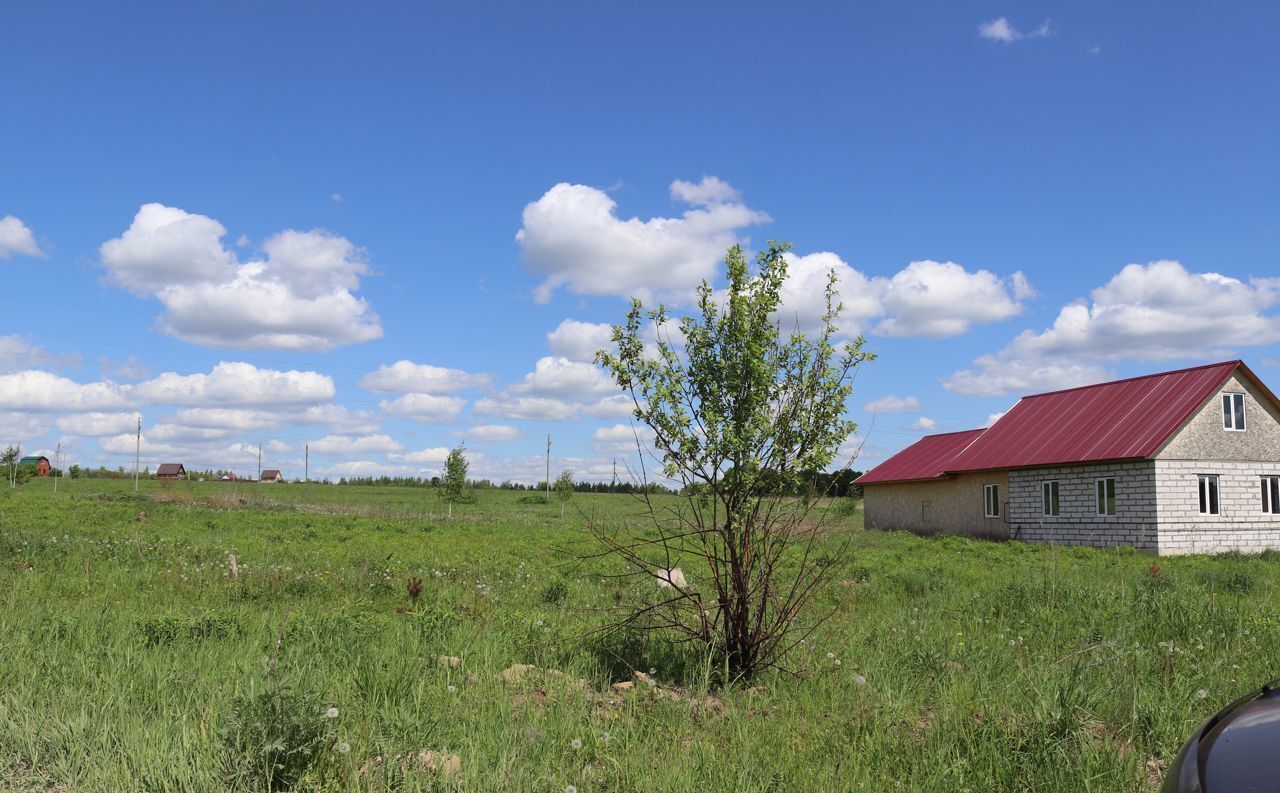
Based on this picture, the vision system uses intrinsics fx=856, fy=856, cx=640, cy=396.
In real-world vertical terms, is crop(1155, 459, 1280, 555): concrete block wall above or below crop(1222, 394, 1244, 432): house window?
below

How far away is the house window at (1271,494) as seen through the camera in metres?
26.5

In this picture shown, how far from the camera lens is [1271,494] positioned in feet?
87.5

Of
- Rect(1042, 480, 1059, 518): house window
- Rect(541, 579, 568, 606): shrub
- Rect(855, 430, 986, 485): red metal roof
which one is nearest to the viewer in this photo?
Rect(541, 579, 568, 606): shrub

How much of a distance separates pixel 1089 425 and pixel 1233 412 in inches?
156

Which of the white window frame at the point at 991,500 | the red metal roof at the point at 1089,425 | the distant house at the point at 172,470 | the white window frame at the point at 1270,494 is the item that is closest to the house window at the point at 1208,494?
the red metal roof at the point at 1089,425

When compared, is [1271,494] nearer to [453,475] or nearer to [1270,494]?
[1270,494]

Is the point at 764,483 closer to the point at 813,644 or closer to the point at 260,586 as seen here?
the point at 813,644

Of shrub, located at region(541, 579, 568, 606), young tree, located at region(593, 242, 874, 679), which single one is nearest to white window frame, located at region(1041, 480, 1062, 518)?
shrub, located at region(541, 579, 568, 606)

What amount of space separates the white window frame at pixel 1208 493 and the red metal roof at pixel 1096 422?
210cm

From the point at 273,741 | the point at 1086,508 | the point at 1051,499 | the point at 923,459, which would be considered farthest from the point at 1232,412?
the point at 273,741

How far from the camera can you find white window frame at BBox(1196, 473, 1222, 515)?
25327 mm

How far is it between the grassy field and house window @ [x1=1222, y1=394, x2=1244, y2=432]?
1744 cm

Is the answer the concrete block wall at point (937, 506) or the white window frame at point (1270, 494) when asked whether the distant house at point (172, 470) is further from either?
the white window frame at point (1270, 494)

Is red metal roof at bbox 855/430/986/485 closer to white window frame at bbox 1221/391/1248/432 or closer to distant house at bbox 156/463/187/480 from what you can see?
white window frame at bbox 1221/391/1248/432
